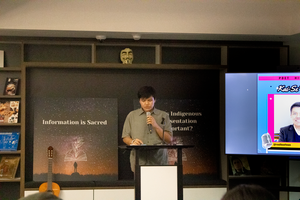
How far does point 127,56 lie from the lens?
448 centimetres

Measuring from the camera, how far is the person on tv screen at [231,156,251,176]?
4.49 meters

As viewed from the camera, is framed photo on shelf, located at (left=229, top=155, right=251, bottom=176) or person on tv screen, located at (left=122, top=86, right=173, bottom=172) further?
framed photo on shelf, located at (left=229, top=155, right=251, bottom=176)

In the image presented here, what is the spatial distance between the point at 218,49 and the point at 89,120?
2026 millimetres

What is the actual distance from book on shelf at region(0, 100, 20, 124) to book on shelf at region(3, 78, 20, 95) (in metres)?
0.13

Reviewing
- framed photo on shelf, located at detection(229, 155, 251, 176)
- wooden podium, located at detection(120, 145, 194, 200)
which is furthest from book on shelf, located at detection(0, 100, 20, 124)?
framed photo on shelf, located at detection(229, 155, 251, 176)

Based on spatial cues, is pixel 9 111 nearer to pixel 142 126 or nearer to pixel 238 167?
pixel 142 126

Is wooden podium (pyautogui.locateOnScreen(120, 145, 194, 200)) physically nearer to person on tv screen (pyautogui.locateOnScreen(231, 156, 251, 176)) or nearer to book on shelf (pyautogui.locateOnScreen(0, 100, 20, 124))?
person on tv screen (pyautogui.locateOnScreen(231, 156, 251, 176))

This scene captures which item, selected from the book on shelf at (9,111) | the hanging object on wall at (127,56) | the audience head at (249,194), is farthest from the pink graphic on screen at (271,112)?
the book on shelf at (9,111)

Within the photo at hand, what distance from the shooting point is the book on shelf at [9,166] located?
429 cm

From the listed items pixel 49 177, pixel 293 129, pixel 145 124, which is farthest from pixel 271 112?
pixel 49 177

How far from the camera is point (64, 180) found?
439 cm

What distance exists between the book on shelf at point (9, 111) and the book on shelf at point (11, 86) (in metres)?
0.13

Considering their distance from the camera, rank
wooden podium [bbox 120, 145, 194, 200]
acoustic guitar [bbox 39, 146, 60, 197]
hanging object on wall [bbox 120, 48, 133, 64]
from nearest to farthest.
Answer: wooden podium [bbox 120, 145, 194, 200], acoustic guitar [bbox 39, 146, 60, 197], hanging object on wall [bbox 120, 48, 133, 64]

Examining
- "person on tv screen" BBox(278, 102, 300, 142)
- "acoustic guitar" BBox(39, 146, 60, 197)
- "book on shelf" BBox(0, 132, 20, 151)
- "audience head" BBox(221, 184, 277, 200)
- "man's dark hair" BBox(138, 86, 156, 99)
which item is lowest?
"acoustic guitar" BBox(39, 146, 60, 197)
